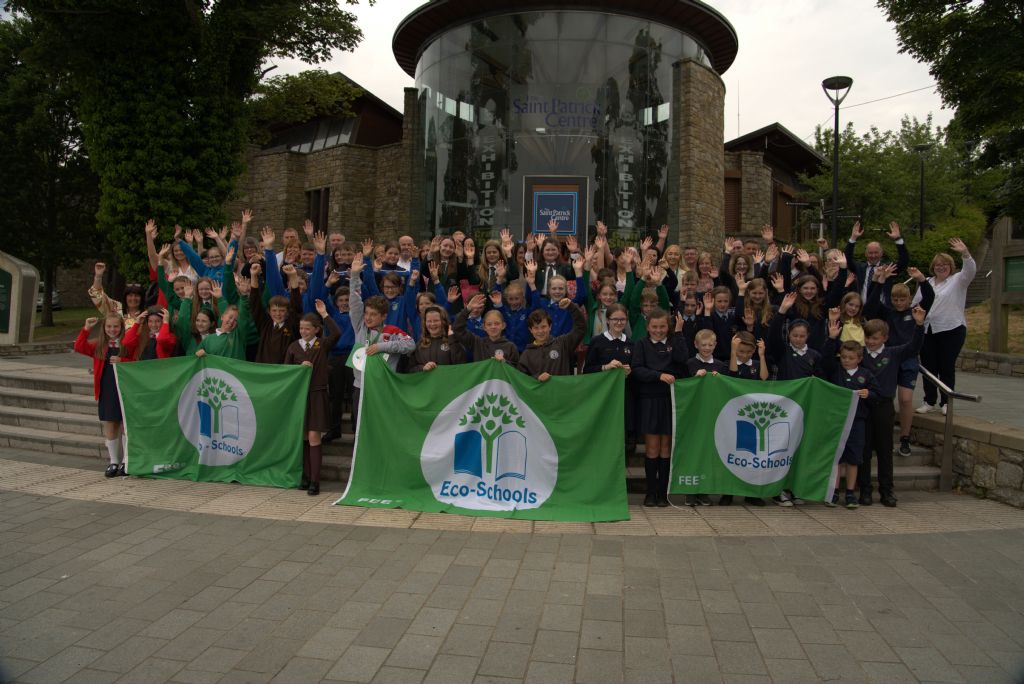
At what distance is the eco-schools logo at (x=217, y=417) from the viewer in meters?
7.12

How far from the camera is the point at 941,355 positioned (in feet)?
26.6

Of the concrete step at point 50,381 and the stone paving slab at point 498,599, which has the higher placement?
the concrete step at point 50,381

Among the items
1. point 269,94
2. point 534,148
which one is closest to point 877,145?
point 534,148

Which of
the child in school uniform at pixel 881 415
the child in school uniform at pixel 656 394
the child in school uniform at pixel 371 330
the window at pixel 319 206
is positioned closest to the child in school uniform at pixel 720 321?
the child in school uniform at pixel 656 394

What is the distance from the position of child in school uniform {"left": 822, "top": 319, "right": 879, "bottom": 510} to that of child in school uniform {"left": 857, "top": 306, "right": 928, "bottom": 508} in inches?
3.2

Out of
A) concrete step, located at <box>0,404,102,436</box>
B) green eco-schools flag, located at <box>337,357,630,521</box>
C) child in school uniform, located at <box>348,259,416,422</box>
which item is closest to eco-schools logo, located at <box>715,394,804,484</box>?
green eco-schools flag, located at <box>337,357,630,521</box>

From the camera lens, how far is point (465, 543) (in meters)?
5.41

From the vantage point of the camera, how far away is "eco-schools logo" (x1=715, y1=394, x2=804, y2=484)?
649 cm

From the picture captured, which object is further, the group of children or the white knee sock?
the white knee sock

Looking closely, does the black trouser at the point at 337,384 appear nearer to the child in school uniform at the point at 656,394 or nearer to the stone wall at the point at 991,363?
the child in school uniform at the point at 656,394

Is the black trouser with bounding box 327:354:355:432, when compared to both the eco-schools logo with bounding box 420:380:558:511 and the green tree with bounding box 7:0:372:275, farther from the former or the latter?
the green tree with bounding box 7:0:372:275

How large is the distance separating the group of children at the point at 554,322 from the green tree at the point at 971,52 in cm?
927

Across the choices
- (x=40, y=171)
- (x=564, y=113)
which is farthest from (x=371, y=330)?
(x=40, y=171)

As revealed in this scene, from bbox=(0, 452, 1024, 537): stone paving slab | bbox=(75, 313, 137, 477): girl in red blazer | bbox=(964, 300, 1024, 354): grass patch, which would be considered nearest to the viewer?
bbox=(0, 452, 1024, 537): stone paving slab
